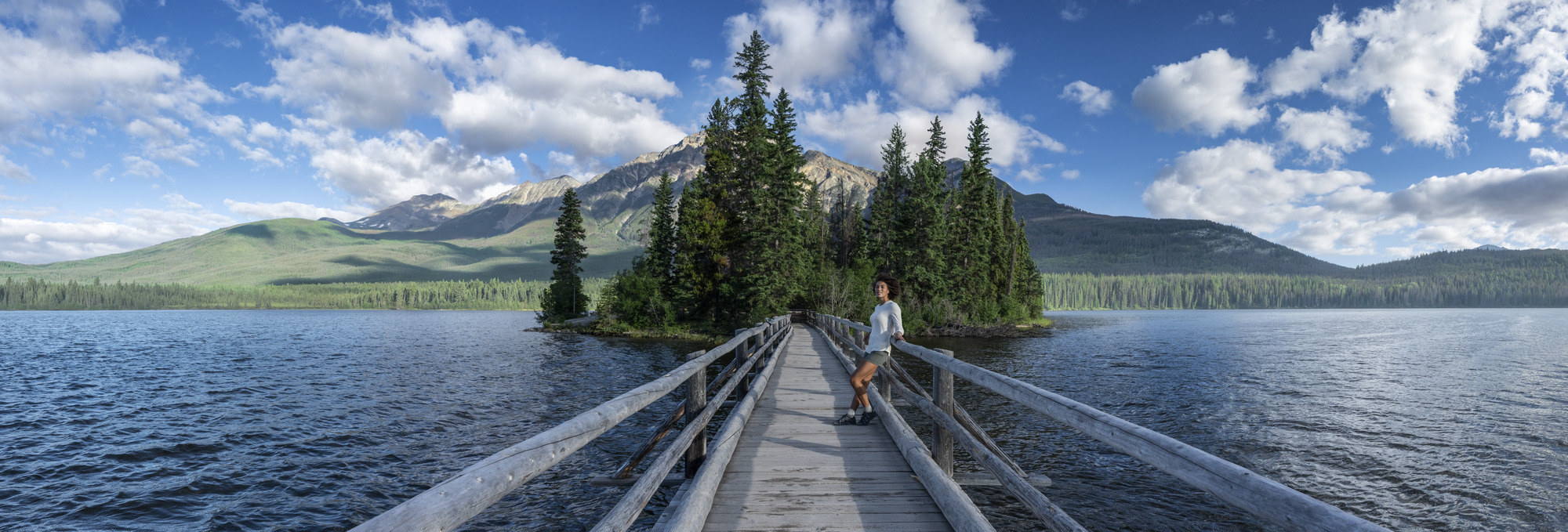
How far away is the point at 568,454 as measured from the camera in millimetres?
2943

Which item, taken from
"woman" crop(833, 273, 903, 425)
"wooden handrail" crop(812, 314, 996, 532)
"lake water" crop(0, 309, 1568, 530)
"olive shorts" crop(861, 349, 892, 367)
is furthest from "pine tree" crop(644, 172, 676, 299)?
"wooden handrail" crop(812, 314, 996, 532)

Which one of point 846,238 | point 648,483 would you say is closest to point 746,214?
point 846,238

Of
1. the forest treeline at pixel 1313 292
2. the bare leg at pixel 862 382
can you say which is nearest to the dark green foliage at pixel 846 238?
the bare leg at pixel 862 382

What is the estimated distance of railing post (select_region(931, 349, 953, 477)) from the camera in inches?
235

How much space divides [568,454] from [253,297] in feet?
817

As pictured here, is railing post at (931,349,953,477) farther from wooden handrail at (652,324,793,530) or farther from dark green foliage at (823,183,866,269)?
dark green foliage at (823,183,866,269)

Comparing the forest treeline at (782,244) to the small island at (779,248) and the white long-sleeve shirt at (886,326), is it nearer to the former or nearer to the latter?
the small island at (779,248)

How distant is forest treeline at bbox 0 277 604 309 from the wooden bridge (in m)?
177

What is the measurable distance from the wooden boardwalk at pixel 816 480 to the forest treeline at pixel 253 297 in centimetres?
17673

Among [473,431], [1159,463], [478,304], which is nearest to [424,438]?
[473,431]

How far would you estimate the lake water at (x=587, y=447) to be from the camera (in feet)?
34.4

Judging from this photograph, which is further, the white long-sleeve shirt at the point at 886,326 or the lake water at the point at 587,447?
the lake water at the point at 587,447

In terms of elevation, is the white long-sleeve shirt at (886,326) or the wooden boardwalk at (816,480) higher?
the white long-sleeve shirt at (886,326)

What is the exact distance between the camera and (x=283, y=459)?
13.4 m
